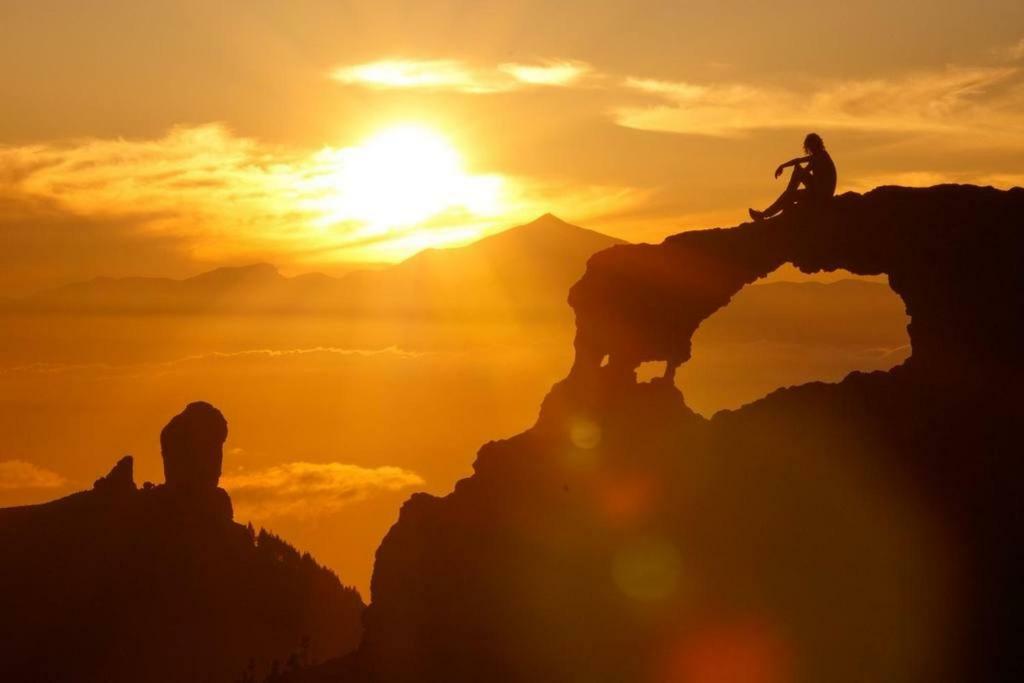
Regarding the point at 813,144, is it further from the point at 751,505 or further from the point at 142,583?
the point at 142,583

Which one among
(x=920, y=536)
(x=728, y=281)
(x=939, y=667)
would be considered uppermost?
(x=728, y=281)

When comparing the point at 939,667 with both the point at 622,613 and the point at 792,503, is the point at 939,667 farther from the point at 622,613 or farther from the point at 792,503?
the point at 622,613

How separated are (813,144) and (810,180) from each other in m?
1.83

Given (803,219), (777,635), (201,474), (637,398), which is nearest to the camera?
(777,635)

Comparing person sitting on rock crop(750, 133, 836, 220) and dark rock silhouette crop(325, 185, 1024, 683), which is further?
person sitting on rock crop(750, 133, 836, 220)

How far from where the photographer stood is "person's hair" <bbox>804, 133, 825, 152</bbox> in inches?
2381

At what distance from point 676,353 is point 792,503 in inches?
512

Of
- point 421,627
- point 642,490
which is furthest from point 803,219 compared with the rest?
point 421,627

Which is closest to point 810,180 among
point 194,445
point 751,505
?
point 751,505

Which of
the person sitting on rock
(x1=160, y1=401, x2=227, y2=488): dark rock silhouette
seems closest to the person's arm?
the person sitting on rock

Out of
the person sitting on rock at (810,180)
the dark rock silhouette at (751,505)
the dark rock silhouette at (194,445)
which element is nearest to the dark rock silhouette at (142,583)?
the dark rock silhouette at (194,445)

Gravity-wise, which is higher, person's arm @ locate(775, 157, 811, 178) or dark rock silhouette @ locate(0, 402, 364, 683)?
person's arm @ locate(775, 157, 811, 178)

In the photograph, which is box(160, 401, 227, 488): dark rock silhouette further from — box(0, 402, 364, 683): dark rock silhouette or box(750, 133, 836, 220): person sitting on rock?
box(750, 133, 836, 220): person sitting on rock

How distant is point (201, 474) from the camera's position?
142 meters
